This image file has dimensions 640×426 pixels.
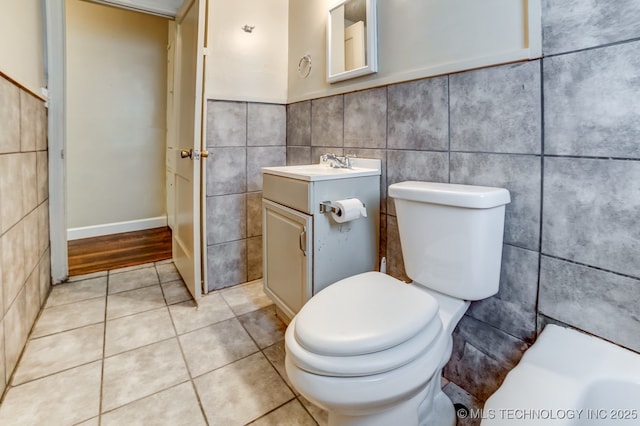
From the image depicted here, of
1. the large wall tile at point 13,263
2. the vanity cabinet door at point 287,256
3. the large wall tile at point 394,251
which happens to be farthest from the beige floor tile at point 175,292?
the large wall tile at point 394,251

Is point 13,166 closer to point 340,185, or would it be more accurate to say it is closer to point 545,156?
point 340,185

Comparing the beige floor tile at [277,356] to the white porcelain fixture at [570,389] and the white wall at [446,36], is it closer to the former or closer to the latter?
the white porcelain fixture at [570,389]

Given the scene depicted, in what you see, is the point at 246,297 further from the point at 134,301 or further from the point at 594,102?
the point at 594,102

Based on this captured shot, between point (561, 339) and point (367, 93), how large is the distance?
4.11ft

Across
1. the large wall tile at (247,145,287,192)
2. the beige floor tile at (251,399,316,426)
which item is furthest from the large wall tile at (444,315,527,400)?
the large wall tile at (247,145,287,192)

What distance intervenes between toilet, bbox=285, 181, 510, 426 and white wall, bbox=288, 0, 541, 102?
46 centimetres

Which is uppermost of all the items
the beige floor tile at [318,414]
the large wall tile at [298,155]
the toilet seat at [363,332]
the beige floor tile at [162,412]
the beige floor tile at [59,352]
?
the large wall tile at [298,155]

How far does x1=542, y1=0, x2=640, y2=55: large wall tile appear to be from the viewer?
2.79 ft

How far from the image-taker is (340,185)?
1.47 m

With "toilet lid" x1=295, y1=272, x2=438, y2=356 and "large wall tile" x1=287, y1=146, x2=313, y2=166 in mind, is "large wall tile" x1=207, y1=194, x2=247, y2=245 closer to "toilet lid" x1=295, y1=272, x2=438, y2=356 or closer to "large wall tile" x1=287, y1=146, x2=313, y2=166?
"large wall tile" x1=287, y1=146, x2=313, y2=166

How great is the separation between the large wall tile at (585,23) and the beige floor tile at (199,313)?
1.82 meters

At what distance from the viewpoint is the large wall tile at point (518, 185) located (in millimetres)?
1060

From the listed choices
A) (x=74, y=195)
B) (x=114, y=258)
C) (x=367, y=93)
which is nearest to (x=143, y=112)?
(x=74, y=195)

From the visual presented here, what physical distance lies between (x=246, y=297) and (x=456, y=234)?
1.40m
